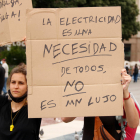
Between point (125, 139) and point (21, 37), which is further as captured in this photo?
point (21, 37)

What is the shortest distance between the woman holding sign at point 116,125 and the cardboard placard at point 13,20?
1.08 metres

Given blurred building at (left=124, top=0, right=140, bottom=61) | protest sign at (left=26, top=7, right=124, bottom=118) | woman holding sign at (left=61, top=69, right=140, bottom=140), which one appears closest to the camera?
protest sign at (left=26, top=7, right=124, bottom=118)

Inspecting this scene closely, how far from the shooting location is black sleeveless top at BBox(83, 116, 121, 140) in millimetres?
1897

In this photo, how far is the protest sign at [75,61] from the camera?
65.8 inches

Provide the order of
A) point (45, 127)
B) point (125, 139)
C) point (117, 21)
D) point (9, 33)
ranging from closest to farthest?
point (117, 21), point (125, 139), point (9, 33), point (45, 127)

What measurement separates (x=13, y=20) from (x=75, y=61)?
1.11m

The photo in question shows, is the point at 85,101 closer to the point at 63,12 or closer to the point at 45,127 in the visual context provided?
the point at 63,12

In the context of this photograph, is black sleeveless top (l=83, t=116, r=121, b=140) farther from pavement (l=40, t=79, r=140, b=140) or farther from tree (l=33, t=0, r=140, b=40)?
tree (l=33, t=0, r=140, b=40)

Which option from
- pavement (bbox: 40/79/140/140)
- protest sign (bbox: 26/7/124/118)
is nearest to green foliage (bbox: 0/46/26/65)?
pavement (bbox: 40/79/140/140)

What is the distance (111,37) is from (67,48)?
1.13 feet

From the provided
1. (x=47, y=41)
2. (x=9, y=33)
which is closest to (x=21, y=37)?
(x=9, y=33)

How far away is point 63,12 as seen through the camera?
1.68 metres

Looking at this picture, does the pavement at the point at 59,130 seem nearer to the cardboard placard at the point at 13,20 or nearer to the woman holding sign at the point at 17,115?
the woman holding sign at the point at 17,115

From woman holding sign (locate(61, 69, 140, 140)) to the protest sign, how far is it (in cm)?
16
